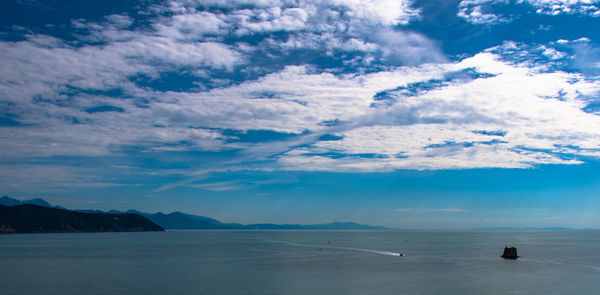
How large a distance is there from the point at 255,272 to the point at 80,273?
1179 inches

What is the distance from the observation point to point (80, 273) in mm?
75688

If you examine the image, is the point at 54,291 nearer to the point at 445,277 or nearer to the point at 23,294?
the point at 23,294

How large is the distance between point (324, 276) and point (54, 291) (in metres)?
38.7

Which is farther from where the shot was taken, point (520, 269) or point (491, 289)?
point (520, 269)

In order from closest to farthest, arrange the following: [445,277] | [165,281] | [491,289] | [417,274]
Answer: [491,289] → [165,281] → [445,277] → [417,274]

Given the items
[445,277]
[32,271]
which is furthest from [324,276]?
[32,271]

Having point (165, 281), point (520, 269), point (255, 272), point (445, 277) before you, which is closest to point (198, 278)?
point (165, 281)

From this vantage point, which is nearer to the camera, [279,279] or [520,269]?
[279,279]

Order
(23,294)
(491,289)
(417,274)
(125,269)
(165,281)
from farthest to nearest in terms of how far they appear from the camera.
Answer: (125,269), (417,274), (165,281), (491,289), (23,294)

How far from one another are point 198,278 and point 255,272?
11.6m

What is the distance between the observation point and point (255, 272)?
77625 mm

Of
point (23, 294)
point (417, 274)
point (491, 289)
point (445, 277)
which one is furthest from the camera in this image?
point (417, 274)

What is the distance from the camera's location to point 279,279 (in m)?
67.6

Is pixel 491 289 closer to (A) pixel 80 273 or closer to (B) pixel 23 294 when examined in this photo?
(B) pixel 23 294
